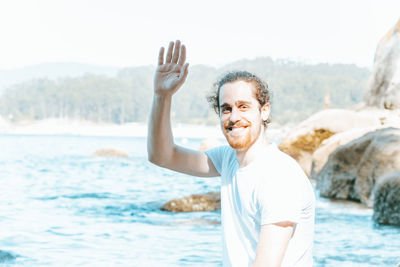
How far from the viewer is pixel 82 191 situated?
15.9 meters

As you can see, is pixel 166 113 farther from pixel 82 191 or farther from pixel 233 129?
pixel 82 191

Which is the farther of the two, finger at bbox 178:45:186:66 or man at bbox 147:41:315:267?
finger at bbox 178:45:186:66

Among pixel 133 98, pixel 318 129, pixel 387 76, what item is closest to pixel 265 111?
pixel 318 129

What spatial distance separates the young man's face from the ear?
66mm

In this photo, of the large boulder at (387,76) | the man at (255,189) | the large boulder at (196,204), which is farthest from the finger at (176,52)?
the large boulder at (387,76)

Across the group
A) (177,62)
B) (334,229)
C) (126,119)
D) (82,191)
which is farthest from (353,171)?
(126,119)

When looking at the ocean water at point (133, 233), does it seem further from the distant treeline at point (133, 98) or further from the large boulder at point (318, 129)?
the distant treeline at point (133, 98)

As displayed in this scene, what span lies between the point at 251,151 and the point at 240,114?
0.15 meters

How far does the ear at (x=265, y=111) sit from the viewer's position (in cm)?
239

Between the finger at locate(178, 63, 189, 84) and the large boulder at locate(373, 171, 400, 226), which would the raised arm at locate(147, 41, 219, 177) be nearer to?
the finger at locate(178, 63, 189, 84)

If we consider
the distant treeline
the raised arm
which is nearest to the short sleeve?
the raised arm

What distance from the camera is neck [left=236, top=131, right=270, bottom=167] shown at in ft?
7.59

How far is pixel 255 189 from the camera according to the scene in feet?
7.18

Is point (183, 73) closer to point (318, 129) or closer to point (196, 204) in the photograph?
point (196, 204)
